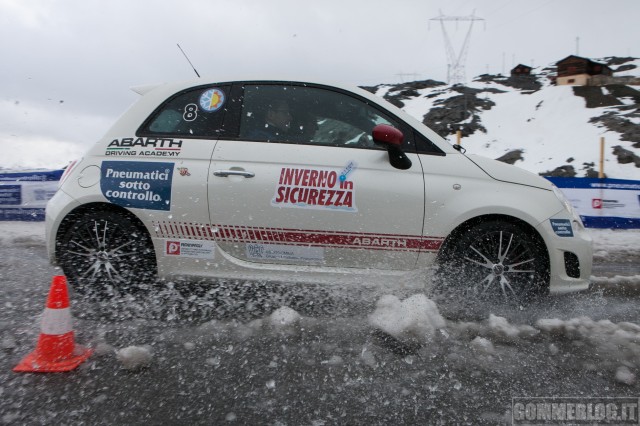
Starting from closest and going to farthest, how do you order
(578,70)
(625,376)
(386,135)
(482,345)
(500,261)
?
(625,376), (482,345), (386,135), (500,261), (578,70)

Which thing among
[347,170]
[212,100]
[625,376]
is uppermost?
[212,100]

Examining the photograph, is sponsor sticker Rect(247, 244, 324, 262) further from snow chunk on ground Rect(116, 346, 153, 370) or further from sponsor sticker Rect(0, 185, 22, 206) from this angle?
sponsor sticker Rect(0, 185, 22, 206)

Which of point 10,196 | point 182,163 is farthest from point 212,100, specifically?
point 10,196

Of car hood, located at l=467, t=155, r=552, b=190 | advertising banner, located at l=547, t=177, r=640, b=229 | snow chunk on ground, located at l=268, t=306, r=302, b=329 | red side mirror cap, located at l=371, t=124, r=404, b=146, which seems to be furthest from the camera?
advertising banner, located at l=547, t=177, r=640, b=229

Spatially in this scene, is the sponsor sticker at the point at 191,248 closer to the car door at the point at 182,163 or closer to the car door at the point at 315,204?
the car door at the point at 182,163

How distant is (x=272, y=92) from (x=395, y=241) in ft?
4.82

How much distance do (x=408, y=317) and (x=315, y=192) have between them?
1.07m

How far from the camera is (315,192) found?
3.41 m

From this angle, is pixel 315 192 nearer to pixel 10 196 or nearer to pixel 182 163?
pixel 182 163

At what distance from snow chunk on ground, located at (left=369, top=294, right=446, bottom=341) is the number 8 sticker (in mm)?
1963

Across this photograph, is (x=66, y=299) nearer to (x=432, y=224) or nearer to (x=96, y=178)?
(x=96, y=178)

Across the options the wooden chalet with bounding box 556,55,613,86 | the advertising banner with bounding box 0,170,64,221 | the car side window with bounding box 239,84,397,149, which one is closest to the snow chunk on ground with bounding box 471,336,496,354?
the car side window with bounding box 239,84,397,149

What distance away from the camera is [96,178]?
3543 mm

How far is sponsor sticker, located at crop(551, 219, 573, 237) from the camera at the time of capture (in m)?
3.48
